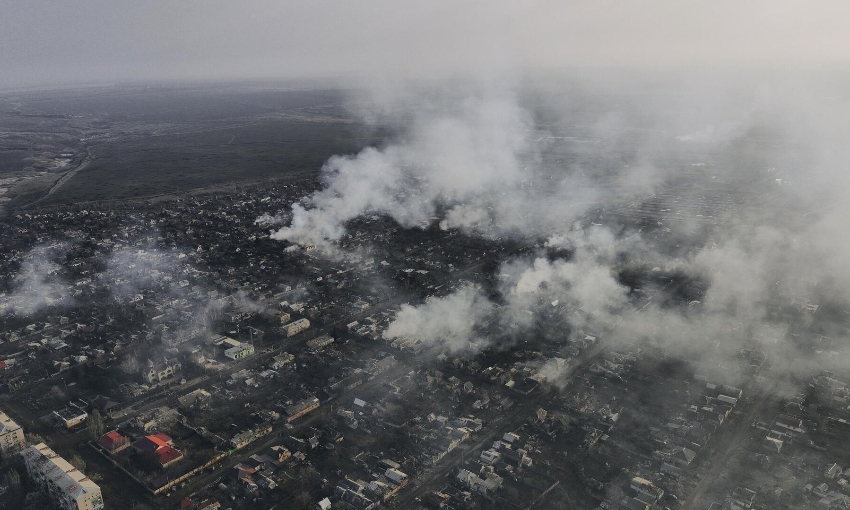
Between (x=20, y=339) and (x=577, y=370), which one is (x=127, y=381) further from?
(x=577, y=370)

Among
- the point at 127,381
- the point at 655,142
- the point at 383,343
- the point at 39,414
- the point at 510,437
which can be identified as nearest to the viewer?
the point at 510,437

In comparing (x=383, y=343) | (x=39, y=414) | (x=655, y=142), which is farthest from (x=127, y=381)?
(x=655, y=142)

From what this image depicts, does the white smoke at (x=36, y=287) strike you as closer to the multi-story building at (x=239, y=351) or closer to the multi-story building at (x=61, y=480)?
the multi-story building at (x=239, y=351)

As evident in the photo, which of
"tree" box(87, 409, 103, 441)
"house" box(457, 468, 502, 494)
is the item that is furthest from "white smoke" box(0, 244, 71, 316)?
"house" box(457, 468, 502, 494)

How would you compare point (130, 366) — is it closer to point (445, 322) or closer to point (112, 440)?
point (112, 440)

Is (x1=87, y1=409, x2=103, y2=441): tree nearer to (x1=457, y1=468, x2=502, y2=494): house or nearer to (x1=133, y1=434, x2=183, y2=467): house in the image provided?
(x1=133, y1=434, x2=183, y2=467): house

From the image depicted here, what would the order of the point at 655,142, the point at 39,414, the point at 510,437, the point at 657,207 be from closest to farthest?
the point at 510,437 → the point at 39,414 → the point at 657,207 → the point at 655,142

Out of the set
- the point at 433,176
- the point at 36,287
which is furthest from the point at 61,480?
the point at 433,176

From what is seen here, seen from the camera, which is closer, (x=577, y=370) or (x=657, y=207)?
(x=577, y=370)
